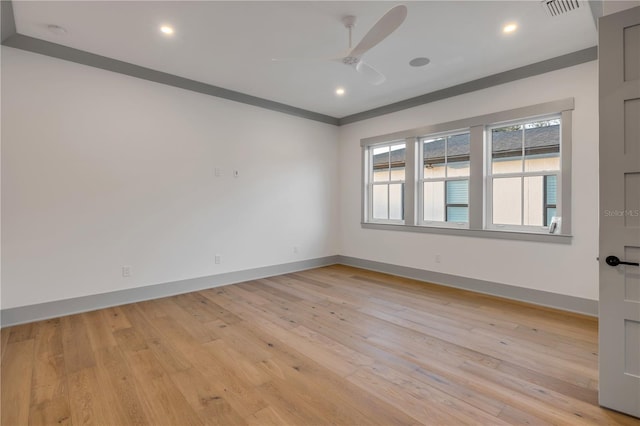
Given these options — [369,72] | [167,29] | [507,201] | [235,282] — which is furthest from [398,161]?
[167,29]

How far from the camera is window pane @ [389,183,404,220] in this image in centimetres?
536

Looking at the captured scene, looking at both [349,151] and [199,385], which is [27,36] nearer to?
[199,385]

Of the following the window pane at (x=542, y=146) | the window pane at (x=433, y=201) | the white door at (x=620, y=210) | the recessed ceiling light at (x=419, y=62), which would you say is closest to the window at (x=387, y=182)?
the window pane at (x=433, y=201)

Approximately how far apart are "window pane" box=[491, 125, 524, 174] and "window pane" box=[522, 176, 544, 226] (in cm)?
22

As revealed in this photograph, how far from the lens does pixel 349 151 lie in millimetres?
6051

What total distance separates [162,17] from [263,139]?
7.85 feet

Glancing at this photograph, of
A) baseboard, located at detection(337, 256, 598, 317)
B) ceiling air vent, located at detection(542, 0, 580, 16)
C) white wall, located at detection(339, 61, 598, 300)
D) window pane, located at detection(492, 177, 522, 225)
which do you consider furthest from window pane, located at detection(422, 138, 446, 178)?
ceiling air vent, located at detection(542, 0, 580, 16)

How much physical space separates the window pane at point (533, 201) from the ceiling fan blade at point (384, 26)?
2.86 meters

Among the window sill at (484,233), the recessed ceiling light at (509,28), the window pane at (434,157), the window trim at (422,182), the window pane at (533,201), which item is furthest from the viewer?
the window pane at (434,157)

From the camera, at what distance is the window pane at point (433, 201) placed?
4797 millimetres

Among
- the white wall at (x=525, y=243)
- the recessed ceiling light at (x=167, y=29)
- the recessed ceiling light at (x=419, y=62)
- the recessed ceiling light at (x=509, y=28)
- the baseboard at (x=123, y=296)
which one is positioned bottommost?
the baseboard at (x=123, y=296)

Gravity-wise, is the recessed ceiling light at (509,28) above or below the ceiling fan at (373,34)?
above

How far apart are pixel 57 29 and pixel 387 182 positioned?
481 centimetres

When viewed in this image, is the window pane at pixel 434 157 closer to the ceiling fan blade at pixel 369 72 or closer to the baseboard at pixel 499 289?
the baseboard at pixel 499 289
